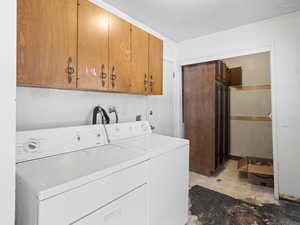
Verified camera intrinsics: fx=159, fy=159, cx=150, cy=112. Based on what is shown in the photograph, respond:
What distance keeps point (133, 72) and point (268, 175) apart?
2.57 meters

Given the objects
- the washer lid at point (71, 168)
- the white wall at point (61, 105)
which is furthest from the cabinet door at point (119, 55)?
the washer lid at point (71, 168)

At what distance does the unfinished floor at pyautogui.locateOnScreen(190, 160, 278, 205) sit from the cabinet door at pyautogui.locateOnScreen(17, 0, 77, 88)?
2451 mm

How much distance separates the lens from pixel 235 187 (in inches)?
98.3

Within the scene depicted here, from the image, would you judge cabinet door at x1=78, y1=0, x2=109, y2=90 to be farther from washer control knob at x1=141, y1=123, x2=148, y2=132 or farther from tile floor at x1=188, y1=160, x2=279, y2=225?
tile floor at x1=188, y1=160, x2=279, y2=225

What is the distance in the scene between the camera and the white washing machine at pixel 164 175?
130 centimetres

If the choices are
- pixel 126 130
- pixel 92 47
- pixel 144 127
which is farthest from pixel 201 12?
pixel 126 130

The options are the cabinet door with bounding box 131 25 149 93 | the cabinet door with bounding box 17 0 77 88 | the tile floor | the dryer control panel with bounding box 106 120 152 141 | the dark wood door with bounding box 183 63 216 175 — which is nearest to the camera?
the cabinet door with bounding box 17 0 77 88

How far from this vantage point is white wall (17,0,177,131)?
4.39 ft

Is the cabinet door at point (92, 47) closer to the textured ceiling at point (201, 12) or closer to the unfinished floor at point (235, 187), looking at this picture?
the textured ceiling at point (201, 12)

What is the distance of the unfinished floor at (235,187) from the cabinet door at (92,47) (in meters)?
2.21

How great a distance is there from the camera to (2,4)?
0.64 meters

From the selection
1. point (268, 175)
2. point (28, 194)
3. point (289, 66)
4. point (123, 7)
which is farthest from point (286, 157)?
point (123, 7)

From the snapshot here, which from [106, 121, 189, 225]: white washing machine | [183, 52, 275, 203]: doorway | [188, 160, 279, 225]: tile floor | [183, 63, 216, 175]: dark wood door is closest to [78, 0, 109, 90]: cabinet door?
[106, 121, 189, 225]: white washing machine

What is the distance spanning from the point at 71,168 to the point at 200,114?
250 cm
